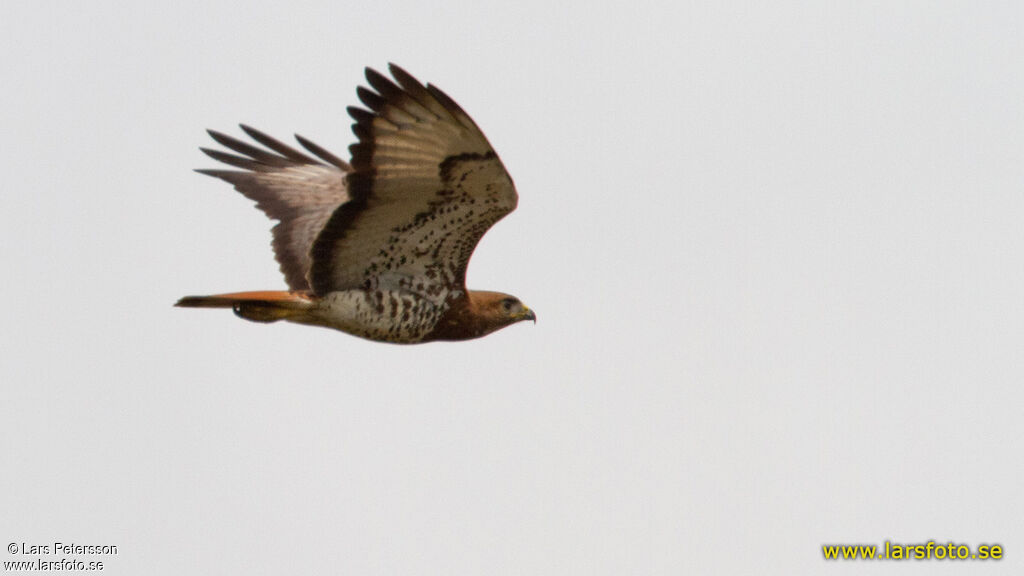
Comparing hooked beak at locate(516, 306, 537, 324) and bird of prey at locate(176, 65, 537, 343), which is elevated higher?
bird of prey at locate(176, 65, 537, 343)

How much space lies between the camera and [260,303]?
400 inches

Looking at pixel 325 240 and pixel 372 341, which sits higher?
pixel 325 240

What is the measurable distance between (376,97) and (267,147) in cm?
337

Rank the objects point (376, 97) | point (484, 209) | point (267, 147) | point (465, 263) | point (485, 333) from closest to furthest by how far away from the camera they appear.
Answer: point (376, 97)
point (484, 209)
point (465, 263)
point (485, 333)
point (267, 147)

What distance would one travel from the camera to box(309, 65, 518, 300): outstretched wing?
30.6ft

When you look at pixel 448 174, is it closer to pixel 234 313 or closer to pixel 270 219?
pixel 234 313

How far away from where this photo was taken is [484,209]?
10.0 metres

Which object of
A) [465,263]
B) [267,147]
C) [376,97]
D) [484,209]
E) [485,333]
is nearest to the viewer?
[376,97]

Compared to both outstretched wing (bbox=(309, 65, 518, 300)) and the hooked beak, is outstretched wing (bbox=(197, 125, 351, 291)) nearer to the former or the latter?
outstretched wing (bbox=(309, 65, 518, 300))

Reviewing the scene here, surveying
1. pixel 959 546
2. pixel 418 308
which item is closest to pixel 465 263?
pixel 418 308

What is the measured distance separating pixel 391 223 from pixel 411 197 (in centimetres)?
36

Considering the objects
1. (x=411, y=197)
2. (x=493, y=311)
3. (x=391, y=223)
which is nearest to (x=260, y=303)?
(x=391, y=223)

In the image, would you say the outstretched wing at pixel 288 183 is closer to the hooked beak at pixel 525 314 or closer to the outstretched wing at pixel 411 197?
the outstretched wing at pixel 411 197

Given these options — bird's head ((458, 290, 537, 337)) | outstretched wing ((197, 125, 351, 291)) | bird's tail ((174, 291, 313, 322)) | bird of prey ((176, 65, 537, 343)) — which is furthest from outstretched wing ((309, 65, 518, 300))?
outstretched wing ((197, 125, 351, 291))
